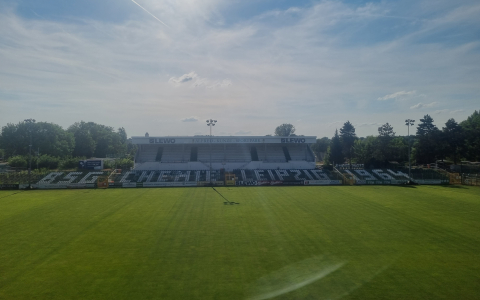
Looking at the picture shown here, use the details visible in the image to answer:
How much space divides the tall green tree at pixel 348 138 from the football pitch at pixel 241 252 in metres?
47.7

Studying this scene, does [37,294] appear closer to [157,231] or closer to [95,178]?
[157,231]

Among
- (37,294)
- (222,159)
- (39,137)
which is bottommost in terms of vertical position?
(37,294)

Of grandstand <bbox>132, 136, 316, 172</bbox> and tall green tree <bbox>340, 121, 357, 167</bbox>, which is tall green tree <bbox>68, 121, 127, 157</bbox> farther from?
tall green tree <bbox>340, 121, 357, 167</bbox>

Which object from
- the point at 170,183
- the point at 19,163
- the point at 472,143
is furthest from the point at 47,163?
the point at 472,143

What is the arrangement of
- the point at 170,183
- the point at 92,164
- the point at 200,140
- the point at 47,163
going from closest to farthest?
the point at 170,183 → the point at 200,140 → the point at 92,164 → the point at 47,163

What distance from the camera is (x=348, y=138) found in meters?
72.4

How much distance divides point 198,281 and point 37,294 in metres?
4.97

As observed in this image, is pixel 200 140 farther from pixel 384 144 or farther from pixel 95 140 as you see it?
pixel 95 140

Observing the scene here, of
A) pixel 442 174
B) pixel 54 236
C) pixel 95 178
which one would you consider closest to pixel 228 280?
pixel 54 236

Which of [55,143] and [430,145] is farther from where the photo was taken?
[55,143]

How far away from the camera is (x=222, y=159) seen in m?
57.6

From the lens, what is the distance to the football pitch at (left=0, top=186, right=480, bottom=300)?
10.4 meters

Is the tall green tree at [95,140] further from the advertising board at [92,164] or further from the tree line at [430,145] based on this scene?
the tree line at [430,145]

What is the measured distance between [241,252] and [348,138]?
208 feet
